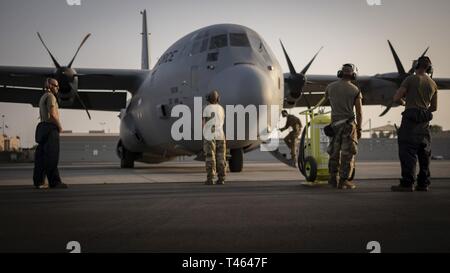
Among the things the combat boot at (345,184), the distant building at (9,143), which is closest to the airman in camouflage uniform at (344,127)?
the combat boot at (345,184)

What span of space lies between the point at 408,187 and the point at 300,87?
→ 11085 mm

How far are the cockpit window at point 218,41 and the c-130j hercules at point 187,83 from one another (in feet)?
0.09

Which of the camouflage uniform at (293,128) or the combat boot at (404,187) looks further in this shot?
the camouflage uniform at (293,128)

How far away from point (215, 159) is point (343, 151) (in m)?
3.04

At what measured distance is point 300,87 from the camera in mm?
19109

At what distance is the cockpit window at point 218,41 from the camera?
15.0 m

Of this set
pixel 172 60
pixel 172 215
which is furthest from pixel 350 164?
pixel 172 60

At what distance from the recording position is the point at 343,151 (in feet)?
29.2

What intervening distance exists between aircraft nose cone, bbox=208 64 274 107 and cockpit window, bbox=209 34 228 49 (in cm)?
117

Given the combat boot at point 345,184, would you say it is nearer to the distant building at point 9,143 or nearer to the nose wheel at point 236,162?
the nose wheel at point 236,162

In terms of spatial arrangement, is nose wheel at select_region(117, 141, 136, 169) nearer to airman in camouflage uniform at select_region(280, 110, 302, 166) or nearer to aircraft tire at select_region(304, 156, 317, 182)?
airman in camouflage uniform at select_region(280, 110, 302, 166)

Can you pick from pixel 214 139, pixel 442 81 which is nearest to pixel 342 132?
pixel 214 139

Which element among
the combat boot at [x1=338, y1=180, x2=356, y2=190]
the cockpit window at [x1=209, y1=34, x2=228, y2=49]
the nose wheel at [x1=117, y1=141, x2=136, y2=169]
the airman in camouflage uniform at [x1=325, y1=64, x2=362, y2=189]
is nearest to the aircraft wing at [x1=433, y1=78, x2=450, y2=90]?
the cockpit window at [x1=209, y1=34, x2=228, y2=49]
